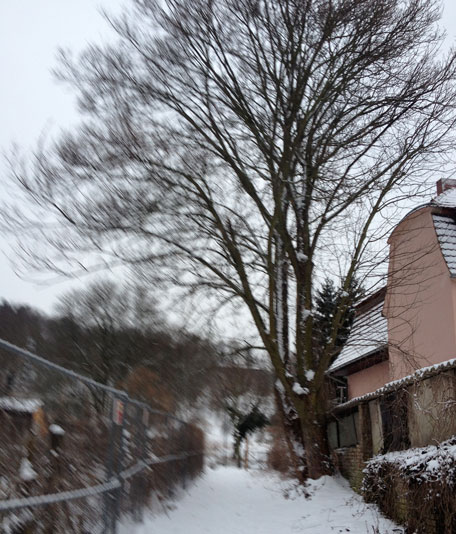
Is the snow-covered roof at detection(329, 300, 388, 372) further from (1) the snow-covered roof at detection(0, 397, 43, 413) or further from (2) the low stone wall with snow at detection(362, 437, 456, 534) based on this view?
(1) the snow-covered roof at detection(0, 397, 43, 413)

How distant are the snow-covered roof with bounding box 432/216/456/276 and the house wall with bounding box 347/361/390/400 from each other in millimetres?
4835

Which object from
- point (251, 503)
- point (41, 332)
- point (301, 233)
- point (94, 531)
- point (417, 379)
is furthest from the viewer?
point (41, 332)

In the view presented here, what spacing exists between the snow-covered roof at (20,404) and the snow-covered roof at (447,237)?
35.4 feet

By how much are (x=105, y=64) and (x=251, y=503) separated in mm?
8966

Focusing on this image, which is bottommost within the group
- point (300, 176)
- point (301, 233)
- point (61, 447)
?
point (61, 447)

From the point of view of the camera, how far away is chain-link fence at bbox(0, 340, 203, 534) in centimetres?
337

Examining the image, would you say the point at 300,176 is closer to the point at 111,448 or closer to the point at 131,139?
the point at 131,139

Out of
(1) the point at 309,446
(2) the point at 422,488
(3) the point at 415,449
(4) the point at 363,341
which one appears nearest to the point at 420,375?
(3) the point at 415,449

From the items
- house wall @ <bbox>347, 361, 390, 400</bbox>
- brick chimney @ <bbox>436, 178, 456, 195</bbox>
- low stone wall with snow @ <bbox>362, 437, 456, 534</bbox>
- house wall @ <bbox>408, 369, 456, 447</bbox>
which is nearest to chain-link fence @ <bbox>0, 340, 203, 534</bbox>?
low stone wall with snow @ <bbox>362, 437, 456, 534</bbox>

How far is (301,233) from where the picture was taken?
1278 centimetres

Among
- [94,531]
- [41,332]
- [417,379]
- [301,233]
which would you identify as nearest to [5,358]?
[94,531]

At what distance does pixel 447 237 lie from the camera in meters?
13.8

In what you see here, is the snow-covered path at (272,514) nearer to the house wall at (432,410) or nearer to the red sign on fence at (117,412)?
the house wall at (432,410)

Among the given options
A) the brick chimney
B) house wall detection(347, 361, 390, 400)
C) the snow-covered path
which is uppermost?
the brick chimney
